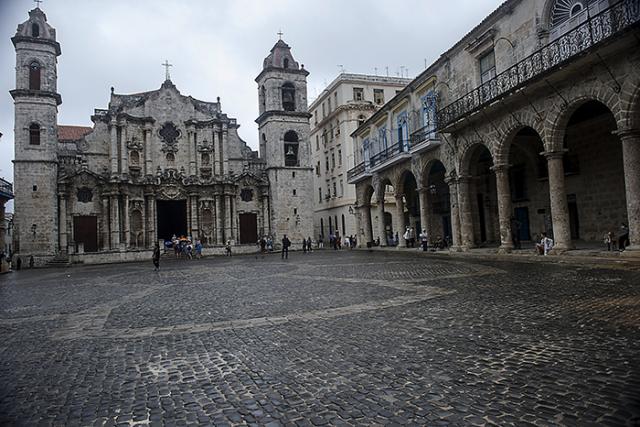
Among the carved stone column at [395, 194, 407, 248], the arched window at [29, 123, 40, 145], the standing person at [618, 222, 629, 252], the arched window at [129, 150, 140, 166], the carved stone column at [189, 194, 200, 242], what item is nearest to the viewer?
the standing person at [618, 222, 629, 252]

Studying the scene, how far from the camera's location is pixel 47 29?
38.2 metres

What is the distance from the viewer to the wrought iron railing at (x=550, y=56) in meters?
12.4

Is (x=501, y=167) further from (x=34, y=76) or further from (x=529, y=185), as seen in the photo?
(x=34, y=76)

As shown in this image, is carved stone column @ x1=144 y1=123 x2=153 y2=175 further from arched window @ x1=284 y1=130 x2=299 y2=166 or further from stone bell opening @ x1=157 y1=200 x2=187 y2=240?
arched window @ x1=284 y1=130 x2=299 y2=166

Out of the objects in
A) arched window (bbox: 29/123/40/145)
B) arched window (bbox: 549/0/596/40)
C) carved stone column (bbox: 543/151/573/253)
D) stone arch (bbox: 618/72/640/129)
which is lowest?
carved stone column (bbox: 543/151/573/253)

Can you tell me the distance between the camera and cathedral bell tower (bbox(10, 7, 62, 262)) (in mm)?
35688

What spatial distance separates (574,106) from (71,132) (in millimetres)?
46164

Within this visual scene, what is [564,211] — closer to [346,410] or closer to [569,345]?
[569,345]

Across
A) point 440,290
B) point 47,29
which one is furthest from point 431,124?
point 47,29

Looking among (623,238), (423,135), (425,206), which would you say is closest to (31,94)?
(423,135)

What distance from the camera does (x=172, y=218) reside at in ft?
143

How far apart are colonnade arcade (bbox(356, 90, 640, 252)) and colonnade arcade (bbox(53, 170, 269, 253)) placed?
2147 cm

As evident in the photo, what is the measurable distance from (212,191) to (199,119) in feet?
25.8

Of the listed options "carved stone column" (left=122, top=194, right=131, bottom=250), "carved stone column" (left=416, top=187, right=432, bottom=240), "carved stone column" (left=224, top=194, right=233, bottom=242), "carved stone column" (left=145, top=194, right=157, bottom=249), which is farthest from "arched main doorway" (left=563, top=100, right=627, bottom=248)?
"carved stone column" (left=122, top=194, right=131, bottom=250)
